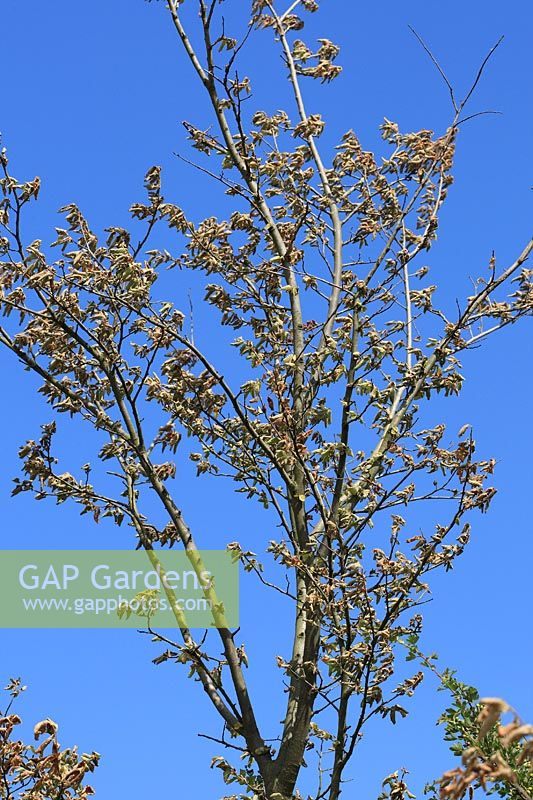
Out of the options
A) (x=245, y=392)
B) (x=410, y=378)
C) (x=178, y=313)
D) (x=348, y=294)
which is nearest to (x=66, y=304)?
(x=178, y=313)

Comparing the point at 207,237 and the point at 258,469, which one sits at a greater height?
the point at 207,237

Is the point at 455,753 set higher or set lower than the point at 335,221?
lower

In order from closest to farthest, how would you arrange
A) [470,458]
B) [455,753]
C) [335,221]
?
[455,753], [470,458], [335,221]

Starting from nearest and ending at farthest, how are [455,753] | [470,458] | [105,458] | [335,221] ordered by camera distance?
[455,753] < [470,458] < [105,458] < [335,221]

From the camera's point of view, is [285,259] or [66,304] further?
[285,259]

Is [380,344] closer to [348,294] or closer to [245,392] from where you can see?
[348,294]

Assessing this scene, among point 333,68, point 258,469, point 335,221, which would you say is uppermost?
point 333,68

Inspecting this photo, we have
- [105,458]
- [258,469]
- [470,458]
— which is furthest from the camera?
[105,458]

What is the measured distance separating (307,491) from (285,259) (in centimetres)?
190

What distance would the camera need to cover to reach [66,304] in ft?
23.9

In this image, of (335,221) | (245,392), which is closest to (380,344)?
(245,392)

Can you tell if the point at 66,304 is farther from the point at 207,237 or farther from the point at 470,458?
the point at 470,458

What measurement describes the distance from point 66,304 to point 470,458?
9.98 feet

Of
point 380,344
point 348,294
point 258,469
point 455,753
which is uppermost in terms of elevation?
point 348,294
